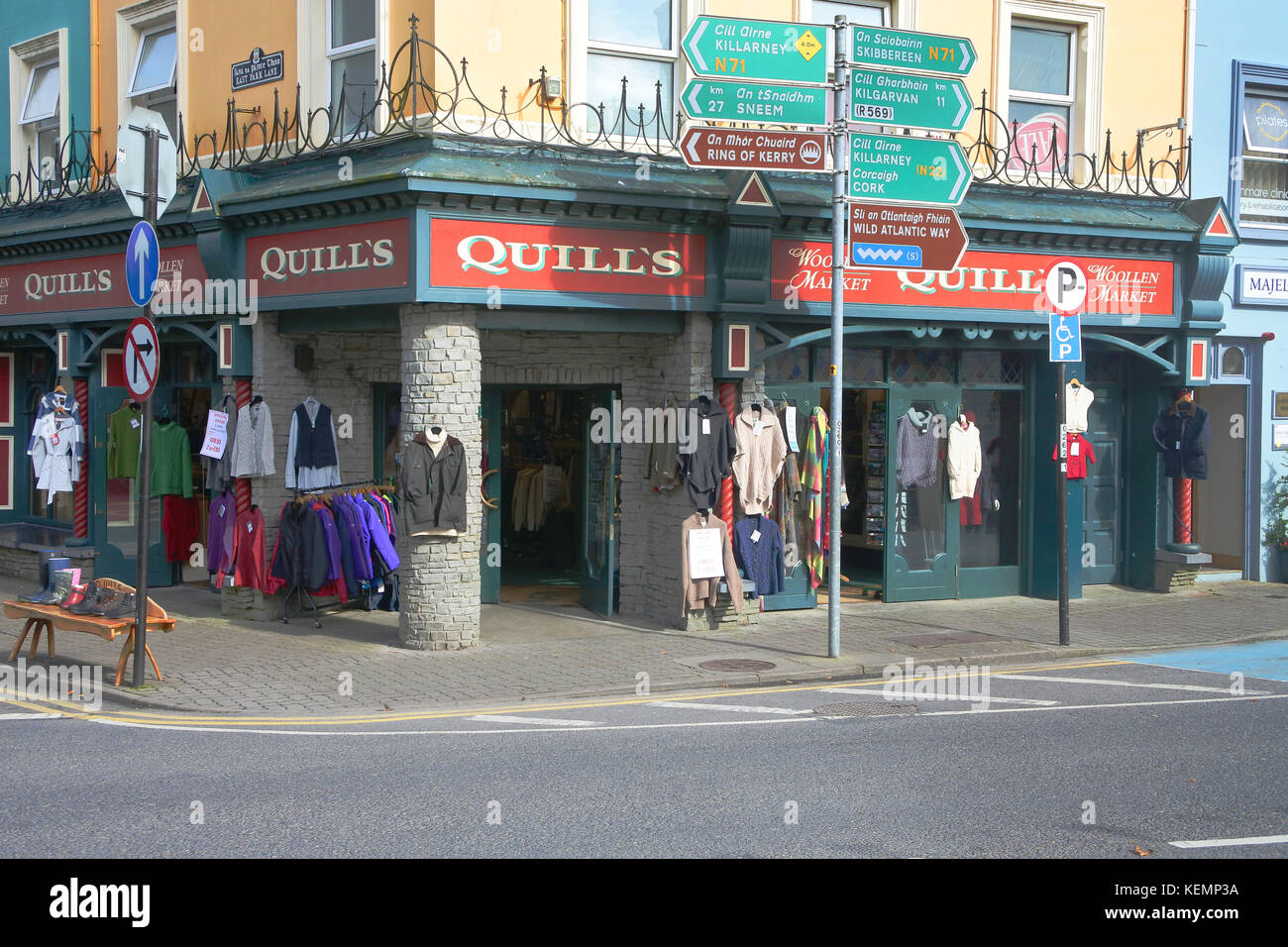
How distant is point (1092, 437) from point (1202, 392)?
2.02 meters

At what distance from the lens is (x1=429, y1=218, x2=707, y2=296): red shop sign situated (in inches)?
456

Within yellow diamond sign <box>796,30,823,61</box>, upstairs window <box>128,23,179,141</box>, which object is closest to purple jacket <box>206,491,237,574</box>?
upstairs window <box>128,23,179,141</box>

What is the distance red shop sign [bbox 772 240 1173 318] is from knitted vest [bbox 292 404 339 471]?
478 centimetres

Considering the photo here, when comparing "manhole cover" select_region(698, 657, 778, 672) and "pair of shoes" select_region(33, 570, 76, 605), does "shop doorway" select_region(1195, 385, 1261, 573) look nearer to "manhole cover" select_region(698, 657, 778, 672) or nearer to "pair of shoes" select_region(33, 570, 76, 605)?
"manhole cover" select_region(698, 657, 778, 672)

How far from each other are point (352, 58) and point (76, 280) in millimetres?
5193

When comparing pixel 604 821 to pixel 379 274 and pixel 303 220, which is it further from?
pixel 303 220

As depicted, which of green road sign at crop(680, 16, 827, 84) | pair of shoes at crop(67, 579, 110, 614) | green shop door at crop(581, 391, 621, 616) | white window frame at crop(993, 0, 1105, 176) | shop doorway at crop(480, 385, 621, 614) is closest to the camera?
pair of shoes at crop(67, 579, 110, 614)

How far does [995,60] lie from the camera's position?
14.5m

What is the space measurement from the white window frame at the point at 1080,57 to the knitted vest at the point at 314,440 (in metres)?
8.21

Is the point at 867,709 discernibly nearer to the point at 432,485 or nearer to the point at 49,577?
the point at 432,485

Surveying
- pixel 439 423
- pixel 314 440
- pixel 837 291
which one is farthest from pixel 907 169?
pixel 314 440

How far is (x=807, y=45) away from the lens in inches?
442

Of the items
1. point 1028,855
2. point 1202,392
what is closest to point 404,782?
point 1028,855
